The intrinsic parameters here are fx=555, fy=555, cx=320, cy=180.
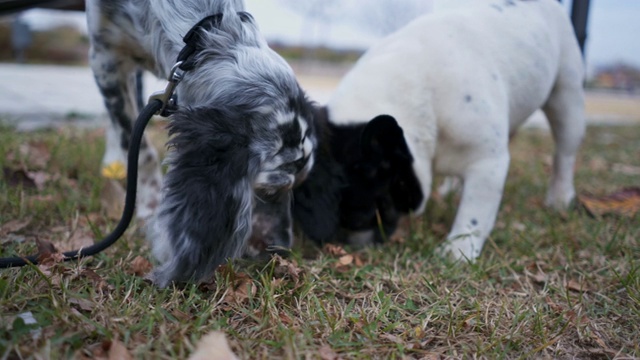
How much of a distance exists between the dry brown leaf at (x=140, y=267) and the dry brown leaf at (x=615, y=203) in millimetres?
2138

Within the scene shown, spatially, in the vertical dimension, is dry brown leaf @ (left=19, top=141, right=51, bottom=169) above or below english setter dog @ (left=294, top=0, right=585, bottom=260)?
below

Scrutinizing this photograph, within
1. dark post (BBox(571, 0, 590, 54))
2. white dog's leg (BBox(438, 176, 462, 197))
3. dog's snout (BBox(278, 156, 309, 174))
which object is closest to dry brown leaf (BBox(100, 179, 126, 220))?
dog's snout (BBox(278, 156, 309, 174))

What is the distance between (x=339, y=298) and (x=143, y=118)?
0.76 meters

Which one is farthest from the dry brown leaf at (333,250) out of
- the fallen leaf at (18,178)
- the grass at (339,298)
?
the fallen leaf at (18,178)

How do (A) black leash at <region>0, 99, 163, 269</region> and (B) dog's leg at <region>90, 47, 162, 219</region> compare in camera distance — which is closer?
(A) black leash at <region>0, 99, 163, 269</region>

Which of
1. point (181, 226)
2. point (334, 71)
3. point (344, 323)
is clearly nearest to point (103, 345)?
point (181, 226)

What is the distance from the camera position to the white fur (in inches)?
85.9

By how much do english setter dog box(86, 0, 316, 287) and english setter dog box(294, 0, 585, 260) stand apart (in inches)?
11.1

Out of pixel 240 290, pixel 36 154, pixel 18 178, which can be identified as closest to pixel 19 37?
pixel 36 154

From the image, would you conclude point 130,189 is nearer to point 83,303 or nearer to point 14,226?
point 83,303

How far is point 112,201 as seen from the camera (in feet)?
7.41

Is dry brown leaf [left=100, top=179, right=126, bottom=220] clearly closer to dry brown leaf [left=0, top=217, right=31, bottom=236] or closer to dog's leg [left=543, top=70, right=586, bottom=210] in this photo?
dry brown leaf [left=0, top=217, right=31, bottom=236]

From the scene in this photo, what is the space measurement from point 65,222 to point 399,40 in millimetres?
1545

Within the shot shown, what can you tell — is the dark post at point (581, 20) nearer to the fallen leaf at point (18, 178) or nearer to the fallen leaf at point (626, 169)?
the fallen leaf at point (626, 169)
